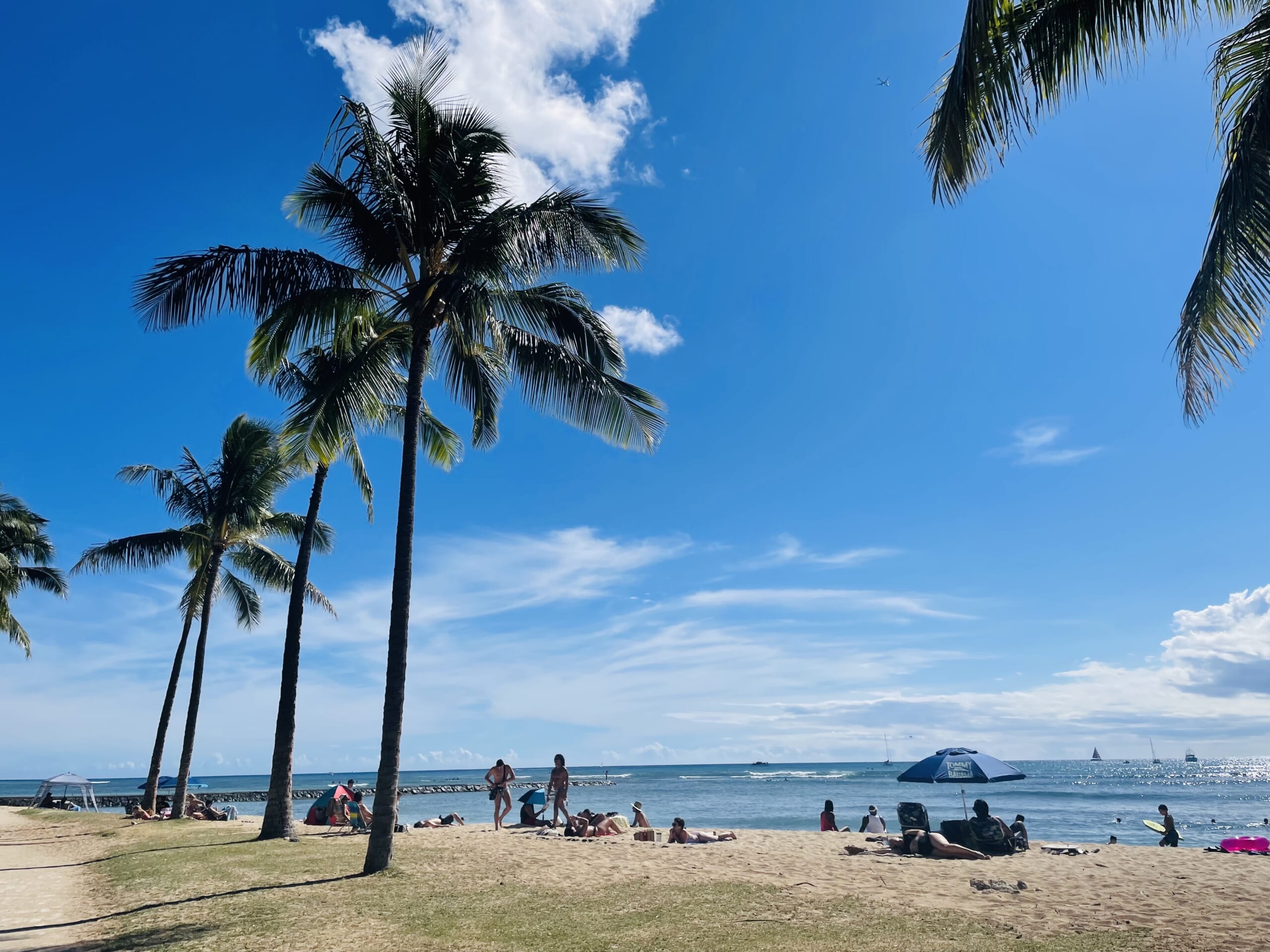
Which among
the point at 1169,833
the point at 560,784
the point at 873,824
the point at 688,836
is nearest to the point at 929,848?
the point at 688,836

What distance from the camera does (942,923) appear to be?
7348mm

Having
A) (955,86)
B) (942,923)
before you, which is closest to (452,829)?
(942,923)

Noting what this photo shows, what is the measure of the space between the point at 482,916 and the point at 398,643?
13.8 feet

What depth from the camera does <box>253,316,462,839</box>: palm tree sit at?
11180 mm

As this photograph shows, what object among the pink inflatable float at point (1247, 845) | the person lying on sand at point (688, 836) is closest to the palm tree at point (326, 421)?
the person lying on sand at point (688, 836)

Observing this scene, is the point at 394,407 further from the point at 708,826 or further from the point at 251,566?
the point at 708,826

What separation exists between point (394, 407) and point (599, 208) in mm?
6856

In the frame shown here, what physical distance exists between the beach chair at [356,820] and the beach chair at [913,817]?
11793 mm

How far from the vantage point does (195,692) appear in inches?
870

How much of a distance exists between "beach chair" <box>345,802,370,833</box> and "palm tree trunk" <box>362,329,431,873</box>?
687 cm

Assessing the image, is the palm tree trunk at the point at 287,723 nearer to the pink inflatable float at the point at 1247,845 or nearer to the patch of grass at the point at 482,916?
the patch of grass at the point at 482,916

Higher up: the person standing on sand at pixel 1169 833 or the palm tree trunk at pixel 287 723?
the palm tree trunk at pixel 287 723

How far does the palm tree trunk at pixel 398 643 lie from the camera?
10367mm

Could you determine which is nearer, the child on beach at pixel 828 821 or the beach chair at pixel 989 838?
the beach chair at pixel 989 838
